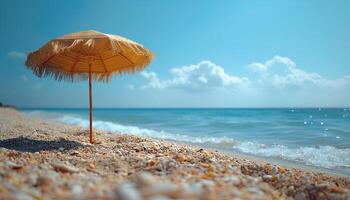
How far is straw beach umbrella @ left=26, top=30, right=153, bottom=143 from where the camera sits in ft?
15.3

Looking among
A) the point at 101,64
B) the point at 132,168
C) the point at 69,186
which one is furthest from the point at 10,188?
the point at 101,64

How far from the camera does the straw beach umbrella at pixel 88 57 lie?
465 centimetres

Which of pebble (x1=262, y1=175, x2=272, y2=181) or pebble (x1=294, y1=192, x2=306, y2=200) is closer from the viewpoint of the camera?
pebble (x1=294, y1=192, x2=306, y2=200)

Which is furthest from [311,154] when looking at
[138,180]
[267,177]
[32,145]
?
[32,145]

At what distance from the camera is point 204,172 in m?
2.87

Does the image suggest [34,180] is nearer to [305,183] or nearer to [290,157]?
[305,183]

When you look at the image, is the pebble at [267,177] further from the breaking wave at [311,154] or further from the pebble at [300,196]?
the breaking wave at [311,154]

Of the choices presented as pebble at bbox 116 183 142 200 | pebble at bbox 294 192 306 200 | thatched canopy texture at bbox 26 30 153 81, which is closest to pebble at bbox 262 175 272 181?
pebble at bbox 294 192 306 200

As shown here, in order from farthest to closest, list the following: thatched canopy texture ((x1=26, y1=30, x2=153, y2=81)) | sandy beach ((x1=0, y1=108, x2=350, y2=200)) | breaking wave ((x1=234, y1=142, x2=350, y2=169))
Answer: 1. breaking wave ((x1=234, y1=142, x2=350, y2=169))
2. thatched canopy texture ((x1=26, y1=30, x2=153, y2=81))
3. sandy beach ((x1=0, y1=108, x2=350, y2=200))

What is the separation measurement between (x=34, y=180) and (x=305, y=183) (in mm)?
2857

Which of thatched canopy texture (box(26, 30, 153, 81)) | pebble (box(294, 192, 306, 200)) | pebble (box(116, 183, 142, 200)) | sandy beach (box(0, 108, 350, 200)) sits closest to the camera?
pebble (box(116, 183, 142, 200))

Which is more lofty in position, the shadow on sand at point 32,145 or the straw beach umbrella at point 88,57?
the straw beach umbrella at point 88,57

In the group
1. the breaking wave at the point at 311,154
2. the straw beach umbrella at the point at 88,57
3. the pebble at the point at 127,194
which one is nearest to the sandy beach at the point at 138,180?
the pebble at the point at 127,194

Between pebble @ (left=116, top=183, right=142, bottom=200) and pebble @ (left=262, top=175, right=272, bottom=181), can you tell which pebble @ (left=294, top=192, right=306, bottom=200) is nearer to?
pebble @ (left=262, top=175, right=272, bottom=181)
